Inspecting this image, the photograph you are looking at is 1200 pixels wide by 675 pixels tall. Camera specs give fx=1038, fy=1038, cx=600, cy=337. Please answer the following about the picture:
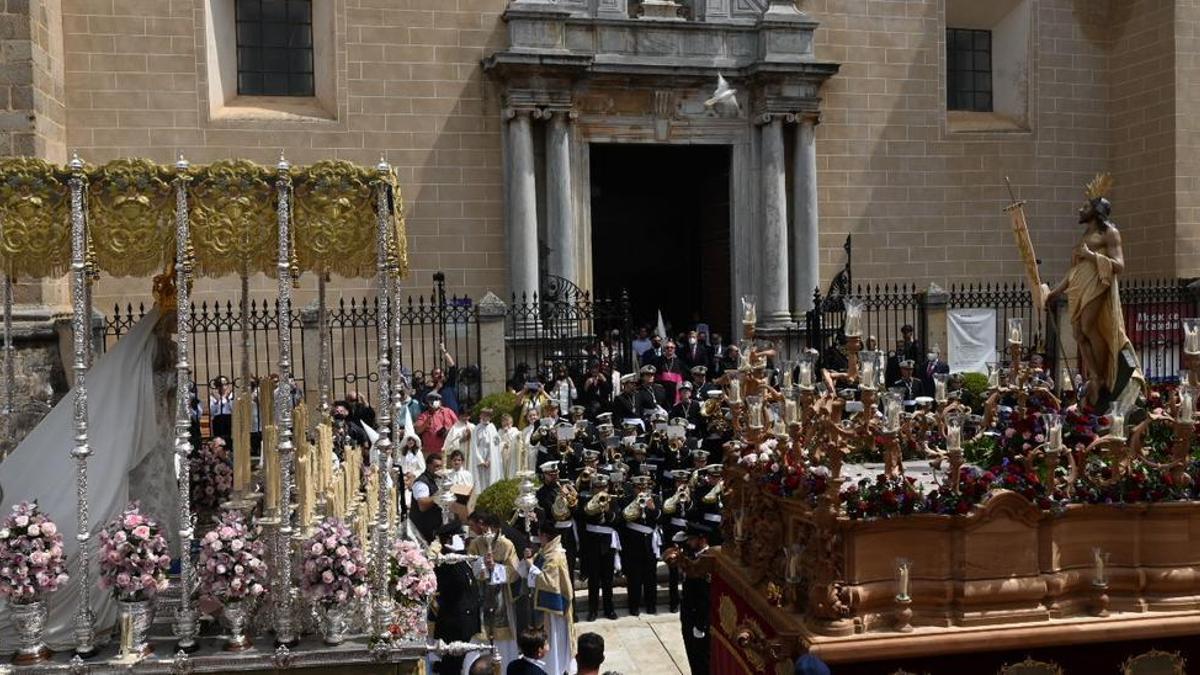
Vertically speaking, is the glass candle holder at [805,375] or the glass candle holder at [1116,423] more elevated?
the glass candle holder at [805,375]

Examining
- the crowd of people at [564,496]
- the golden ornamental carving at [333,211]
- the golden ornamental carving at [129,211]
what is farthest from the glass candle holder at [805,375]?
the golden ornamental carving at [129,211]

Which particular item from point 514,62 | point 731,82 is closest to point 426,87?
point 514,62

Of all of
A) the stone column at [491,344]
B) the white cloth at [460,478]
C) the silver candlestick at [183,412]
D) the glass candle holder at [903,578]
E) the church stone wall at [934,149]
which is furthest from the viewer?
the church stone wall at [934,149]

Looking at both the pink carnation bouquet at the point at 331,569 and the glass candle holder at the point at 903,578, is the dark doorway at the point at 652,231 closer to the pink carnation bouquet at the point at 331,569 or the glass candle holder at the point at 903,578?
the pink carnation bouquet at the point at 331,569

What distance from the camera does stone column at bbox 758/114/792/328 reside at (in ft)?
69.3

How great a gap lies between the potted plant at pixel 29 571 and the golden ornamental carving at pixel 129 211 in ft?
5.84

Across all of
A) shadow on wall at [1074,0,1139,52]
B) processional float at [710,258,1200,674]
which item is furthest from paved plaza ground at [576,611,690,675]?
shadow on wall at [1074,0,1139,52]

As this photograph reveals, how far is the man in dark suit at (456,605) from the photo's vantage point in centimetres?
862

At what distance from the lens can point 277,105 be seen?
64.5 feet

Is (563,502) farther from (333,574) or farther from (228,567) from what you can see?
(228,567)

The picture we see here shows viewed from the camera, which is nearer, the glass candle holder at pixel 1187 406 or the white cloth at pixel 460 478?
the glass candle holder at pixel 1187 406

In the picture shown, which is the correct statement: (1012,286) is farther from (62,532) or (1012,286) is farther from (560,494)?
(62,532)

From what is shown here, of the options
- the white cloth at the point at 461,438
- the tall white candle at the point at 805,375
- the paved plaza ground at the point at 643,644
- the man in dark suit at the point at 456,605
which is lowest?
the paved plaza ground at the point at 643,644

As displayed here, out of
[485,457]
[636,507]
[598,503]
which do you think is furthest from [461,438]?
[636,507]
